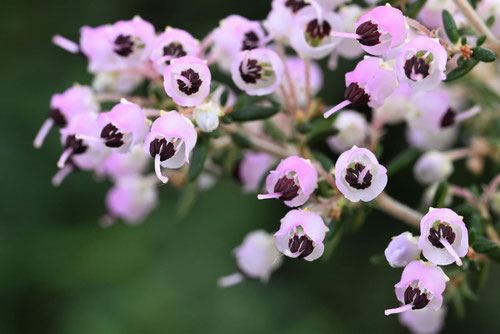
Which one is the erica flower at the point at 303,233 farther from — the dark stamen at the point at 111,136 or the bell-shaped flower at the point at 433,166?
the bell-shaped flower at the point at 433,166

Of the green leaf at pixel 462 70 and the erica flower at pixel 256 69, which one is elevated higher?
the green leaf at pixel 462 70

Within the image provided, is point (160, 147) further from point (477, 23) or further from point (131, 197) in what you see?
point (131, 197)

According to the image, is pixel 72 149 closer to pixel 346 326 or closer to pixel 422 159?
pixel 422 159

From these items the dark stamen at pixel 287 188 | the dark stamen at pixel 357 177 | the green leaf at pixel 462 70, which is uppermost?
the green leaf at pixel 462 70

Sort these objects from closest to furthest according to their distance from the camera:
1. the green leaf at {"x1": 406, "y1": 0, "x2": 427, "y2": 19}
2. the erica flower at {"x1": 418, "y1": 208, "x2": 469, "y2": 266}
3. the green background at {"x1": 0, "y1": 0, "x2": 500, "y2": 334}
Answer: the erica flower at {"x1": 418, "y1": 208, "x2": 469, "y2": 266}
the green leaf at {"x1": 406, "y1": 0, "x2": 427, "y2": 19}
the green background at {"x1": 0, "y1": 0, "x2": 500, "y2": 334}

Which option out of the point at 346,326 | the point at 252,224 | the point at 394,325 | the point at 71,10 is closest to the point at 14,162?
the point at 71,10

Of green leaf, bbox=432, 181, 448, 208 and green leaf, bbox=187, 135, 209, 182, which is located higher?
green leaf, bbox=187, 135, 209, 182

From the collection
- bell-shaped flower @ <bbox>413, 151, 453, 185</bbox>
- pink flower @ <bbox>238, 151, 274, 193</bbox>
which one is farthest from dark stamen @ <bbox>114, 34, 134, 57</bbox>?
bell-shaped flower @ <bbox>413, 151, 453, 185</bbox>

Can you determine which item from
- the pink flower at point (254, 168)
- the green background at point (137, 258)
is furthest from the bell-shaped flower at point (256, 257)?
the green background at point (137, 258)

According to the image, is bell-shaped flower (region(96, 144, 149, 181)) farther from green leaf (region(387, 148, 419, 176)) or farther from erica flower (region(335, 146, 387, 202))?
erica flower (region(335, 146, 387, 202))
